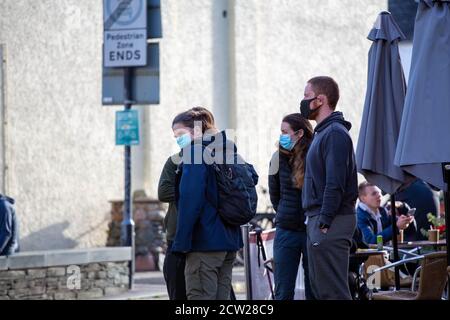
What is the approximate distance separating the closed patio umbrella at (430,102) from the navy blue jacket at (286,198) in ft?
4.70

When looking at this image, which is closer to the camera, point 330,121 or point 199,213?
point 199,213

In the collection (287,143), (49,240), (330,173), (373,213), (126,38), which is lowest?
(49,240)

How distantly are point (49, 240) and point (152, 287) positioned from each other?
103 inches

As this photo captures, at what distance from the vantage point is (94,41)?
17.9 m

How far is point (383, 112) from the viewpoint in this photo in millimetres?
9141

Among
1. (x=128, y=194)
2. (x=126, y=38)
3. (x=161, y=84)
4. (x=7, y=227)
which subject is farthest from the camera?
(x=161, y=84)

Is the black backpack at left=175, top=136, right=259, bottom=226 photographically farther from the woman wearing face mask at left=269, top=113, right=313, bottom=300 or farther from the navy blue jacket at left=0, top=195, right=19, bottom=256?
the navy blue jacket at left=0, top=195, right=19, bottom=256

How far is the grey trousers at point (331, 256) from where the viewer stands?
779cm

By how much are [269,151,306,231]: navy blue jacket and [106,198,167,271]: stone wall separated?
878 centimetres

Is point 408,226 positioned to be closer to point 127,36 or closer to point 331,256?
point 331,256

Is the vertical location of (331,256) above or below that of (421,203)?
below

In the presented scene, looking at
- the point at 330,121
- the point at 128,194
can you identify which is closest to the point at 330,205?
the point at 330,121

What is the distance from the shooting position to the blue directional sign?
14828 mm

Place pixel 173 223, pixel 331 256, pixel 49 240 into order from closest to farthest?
pixel 331 256
pixel 173 223
pixel 49 240
